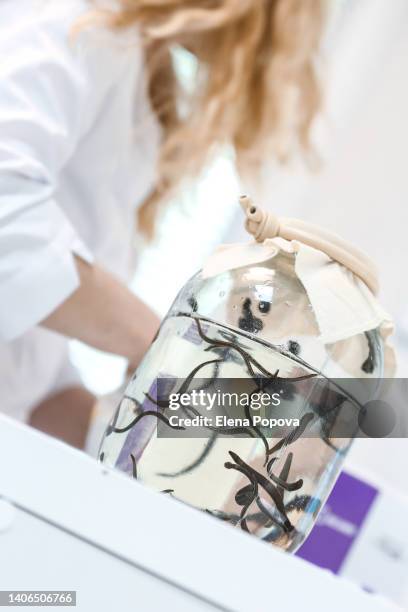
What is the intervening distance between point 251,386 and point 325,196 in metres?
1.28

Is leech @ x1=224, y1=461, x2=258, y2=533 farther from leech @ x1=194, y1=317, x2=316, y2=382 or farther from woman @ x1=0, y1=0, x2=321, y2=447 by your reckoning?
woman @ x1=0, y1=0, x2=321, y2=447

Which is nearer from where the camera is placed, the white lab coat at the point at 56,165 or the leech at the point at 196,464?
the leech at the point at 196,464

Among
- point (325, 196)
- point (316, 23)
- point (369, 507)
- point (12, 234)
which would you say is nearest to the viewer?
point (12, 234)

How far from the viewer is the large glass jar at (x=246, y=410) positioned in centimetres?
42

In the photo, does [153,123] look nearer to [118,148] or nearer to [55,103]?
[118,148]

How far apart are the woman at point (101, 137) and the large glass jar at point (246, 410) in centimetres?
19

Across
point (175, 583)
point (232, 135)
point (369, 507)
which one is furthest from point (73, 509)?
point (232, 135)

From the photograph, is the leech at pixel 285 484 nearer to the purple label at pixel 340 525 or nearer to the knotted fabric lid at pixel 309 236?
the knotted fabric lid at pixel 309 236

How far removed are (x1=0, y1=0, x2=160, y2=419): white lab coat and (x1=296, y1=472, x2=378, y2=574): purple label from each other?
373 mm

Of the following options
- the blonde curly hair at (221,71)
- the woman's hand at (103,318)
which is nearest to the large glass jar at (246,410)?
the woman's hand at (103,318)

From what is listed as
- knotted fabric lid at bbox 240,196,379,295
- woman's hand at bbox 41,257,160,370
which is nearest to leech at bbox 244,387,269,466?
knotted fabric lid at bbox 240,196,379,295

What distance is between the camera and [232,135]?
3.38 feet

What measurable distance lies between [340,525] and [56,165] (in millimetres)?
510

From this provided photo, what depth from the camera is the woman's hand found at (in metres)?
Answer: 0.63
